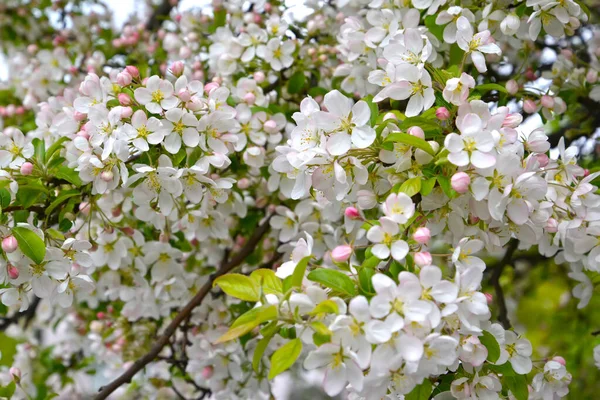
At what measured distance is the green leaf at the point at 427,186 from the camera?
1296 mm

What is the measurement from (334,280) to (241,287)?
0.18m

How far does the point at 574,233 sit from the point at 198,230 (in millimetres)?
1101

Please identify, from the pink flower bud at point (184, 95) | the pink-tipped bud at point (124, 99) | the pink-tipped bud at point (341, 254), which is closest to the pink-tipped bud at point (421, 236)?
the pink-tipped bud at point (341, 254)

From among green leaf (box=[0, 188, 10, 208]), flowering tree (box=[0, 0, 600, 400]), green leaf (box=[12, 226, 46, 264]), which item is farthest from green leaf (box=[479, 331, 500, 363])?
green leaf (box=[0, 188, 10, 208])

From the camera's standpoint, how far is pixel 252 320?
3.79 ft

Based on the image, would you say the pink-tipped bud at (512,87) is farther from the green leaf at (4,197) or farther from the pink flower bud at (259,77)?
the green leaf at (4,197)

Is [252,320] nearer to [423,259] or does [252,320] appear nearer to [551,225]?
[423,259]

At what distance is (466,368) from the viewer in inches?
53.6

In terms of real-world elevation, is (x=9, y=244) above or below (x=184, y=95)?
below

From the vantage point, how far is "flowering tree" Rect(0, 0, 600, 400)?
1.20m

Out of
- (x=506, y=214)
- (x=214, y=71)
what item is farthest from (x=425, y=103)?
(x=214, y=71)

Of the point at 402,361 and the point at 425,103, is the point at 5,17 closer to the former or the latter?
the point at 425,103

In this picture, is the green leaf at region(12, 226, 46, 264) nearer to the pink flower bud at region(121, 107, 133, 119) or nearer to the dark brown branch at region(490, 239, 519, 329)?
the pink flower bud at region(121, 107, 133, 119)

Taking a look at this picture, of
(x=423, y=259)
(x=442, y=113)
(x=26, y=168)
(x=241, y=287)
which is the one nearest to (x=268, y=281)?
(x=241, y=287)
